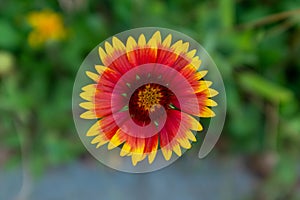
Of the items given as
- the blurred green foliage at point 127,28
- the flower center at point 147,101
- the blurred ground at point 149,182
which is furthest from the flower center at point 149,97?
the blurred ground at point 149,182

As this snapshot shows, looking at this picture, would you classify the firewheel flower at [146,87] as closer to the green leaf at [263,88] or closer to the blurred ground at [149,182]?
the green leaf at [263,88]

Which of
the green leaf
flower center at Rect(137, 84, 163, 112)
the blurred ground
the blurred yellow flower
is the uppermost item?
the blurred yellow flower

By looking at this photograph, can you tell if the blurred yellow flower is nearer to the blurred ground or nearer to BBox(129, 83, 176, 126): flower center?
the blurred ground

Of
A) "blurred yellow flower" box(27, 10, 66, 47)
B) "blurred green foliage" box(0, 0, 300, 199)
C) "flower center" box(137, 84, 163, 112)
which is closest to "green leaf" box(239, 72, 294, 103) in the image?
"blurred green foliage" box(0, 0, 300, 199)

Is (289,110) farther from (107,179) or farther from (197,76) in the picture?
(197,76)

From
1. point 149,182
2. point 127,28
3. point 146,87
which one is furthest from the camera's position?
point 149,182

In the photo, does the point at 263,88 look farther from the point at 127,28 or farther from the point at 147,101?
the point at 147,101

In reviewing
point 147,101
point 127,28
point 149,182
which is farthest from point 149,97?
point 149,182
